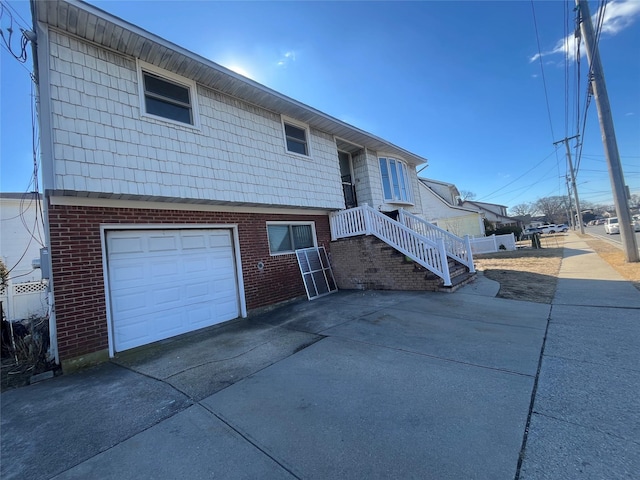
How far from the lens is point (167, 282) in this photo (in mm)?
5789

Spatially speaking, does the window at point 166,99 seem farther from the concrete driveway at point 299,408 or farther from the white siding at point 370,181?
the white siding at point 370,181

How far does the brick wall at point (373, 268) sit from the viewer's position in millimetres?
7839

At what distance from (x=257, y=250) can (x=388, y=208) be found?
6.65 metres

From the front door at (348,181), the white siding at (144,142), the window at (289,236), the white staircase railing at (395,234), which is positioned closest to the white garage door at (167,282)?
the white siding at (144,142)

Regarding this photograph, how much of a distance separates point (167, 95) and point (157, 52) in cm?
77

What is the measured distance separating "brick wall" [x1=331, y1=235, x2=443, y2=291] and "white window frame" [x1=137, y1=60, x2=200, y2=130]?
542 cm

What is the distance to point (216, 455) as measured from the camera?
2.24 meters

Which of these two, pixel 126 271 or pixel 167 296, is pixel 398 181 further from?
pixel 126 271

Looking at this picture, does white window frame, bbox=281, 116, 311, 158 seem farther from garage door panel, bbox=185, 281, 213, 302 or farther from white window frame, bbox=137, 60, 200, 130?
garage door panel, bbox=185, 281, 213, 302

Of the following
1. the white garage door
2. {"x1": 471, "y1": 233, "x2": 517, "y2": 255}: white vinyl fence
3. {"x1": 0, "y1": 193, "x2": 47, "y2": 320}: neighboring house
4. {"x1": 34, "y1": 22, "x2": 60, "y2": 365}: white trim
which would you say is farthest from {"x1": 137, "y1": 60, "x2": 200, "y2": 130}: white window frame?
{"x1": 471, "y1": 233, "x2": 517, "y2": 255}: white vinyl fence

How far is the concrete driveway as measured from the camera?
212 cm

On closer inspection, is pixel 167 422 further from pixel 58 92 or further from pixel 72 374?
pixel 58 92

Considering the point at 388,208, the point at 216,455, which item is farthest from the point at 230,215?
the point at 388,208

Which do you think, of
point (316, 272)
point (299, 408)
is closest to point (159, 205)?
point (316, 272)
